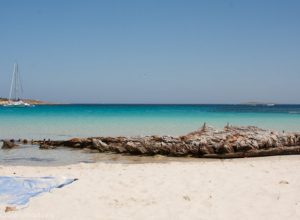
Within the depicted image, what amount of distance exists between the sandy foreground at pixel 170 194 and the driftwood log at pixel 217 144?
3315 millimetres

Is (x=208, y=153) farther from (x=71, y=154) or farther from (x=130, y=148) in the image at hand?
(x=71, y=154)

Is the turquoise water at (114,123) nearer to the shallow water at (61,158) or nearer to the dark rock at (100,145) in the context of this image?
the shallow water at (61,158)

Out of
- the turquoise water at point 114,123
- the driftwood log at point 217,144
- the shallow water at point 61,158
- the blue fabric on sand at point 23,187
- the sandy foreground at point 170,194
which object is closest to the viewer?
the sandy foreground at point 170,194

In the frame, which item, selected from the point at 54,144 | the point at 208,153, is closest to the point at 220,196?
the point at 208,153

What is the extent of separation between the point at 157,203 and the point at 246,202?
64.0 inches

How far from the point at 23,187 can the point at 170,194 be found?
2984 millimetres

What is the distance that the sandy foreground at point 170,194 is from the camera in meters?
6.12

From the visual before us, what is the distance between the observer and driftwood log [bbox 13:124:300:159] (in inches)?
544

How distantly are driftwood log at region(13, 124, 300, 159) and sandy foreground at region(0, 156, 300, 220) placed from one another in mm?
3315

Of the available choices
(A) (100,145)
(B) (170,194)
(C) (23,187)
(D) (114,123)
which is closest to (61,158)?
(A) (100,145)

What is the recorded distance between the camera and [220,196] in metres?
7.21

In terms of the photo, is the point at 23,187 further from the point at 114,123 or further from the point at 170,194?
the point at 114,123

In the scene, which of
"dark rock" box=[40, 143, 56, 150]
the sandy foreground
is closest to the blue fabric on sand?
the sandy foreground

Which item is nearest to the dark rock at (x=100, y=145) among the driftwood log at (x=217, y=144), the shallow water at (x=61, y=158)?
the driftwood log at (x=217, y=144)
